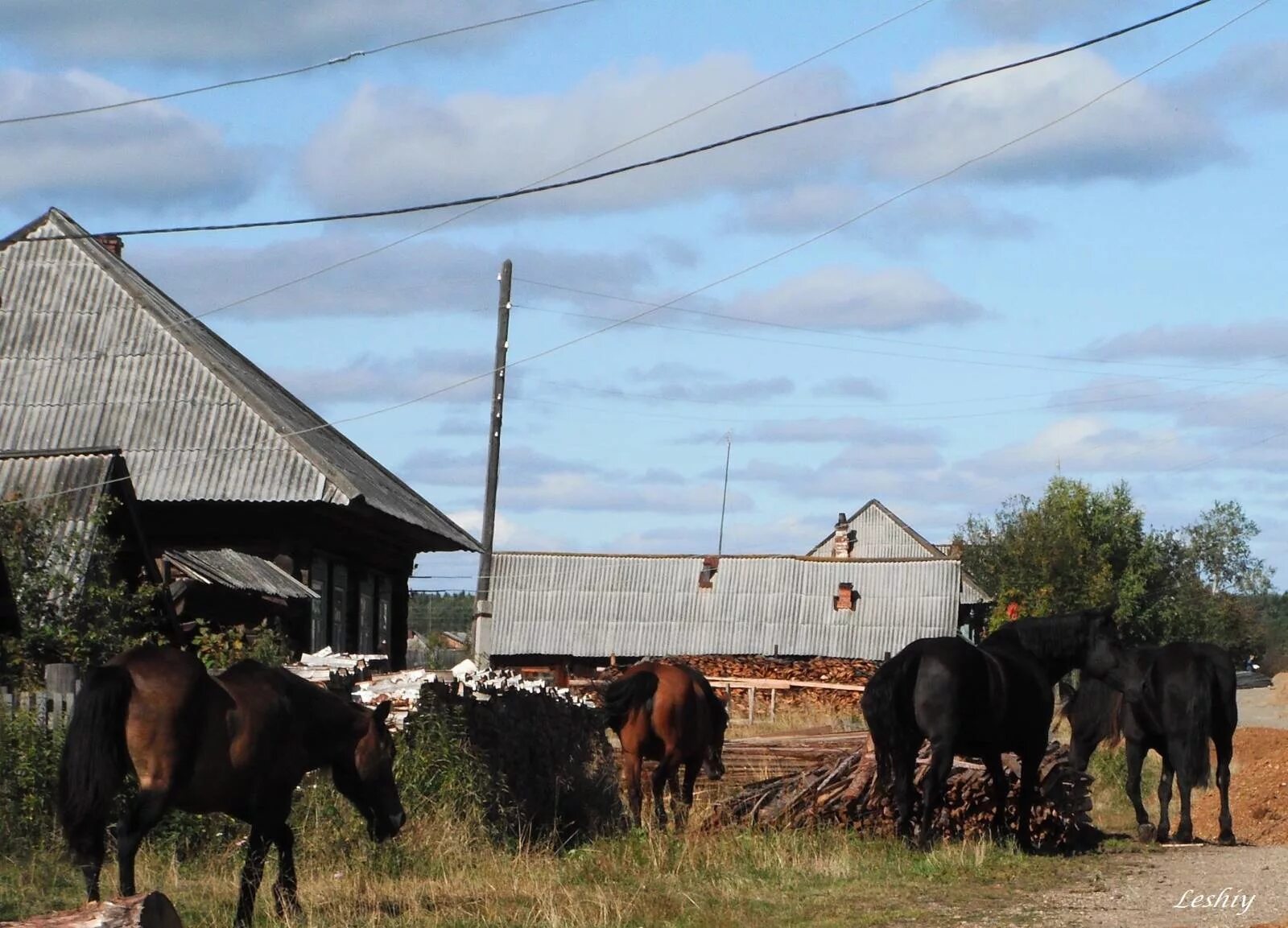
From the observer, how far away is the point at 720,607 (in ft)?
153

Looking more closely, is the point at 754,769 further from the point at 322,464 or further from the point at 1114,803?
the point at 322,464

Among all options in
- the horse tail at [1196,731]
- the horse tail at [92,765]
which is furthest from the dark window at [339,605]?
the horse tail at [92,765]

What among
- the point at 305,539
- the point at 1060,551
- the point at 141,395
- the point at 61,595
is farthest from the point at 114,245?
the point at 1060,551

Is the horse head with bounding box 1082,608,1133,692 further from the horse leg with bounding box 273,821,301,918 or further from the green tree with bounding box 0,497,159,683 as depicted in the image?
the green tree with bounding box 0,497,159,683

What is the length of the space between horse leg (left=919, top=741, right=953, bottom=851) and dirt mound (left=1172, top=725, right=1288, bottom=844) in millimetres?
4226

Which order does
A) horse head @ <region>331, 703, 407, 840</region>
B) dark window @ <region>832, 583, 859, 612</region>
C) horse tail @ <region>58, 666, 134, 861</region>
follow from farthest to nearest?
dark window @ <region>832, 583, 859, 612</region> < horse head @ <region>331, 703, 407, 840</region> < horse tail @ <region>58, 666, 134, 861</region>

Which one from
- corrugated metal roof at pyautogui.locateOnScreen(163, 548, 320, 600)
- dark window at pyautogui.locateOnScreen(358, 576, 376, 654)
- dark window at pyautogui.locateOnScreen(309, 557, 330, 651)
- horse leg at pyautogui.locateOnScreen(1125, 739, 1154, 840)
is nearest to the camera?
horse leg at pyautogui.locateOnScreen(1125, 739, 1154, 840)

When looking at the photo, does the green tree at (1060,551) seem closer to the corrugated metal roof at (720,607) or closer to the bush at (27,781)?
the corrugated metal roof at (720,607)

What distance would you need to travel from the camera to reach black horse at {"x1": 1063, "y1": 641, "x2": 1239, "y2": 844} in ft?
44.8

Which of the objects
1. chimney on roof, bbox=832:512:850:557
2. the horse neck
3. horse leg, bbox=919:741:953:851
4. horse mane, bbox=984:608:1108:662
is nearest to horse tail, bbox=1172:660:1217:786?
horse mane, bbox=984:608:1108:662

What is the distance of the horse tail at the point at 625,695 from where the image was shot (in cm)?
1337

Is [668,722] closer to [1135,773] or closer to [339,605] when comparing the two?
[1135,773]

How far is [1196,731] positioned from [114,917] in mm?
9870

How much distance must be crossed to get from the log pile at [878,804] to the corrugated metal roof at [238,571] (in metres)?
9.27
